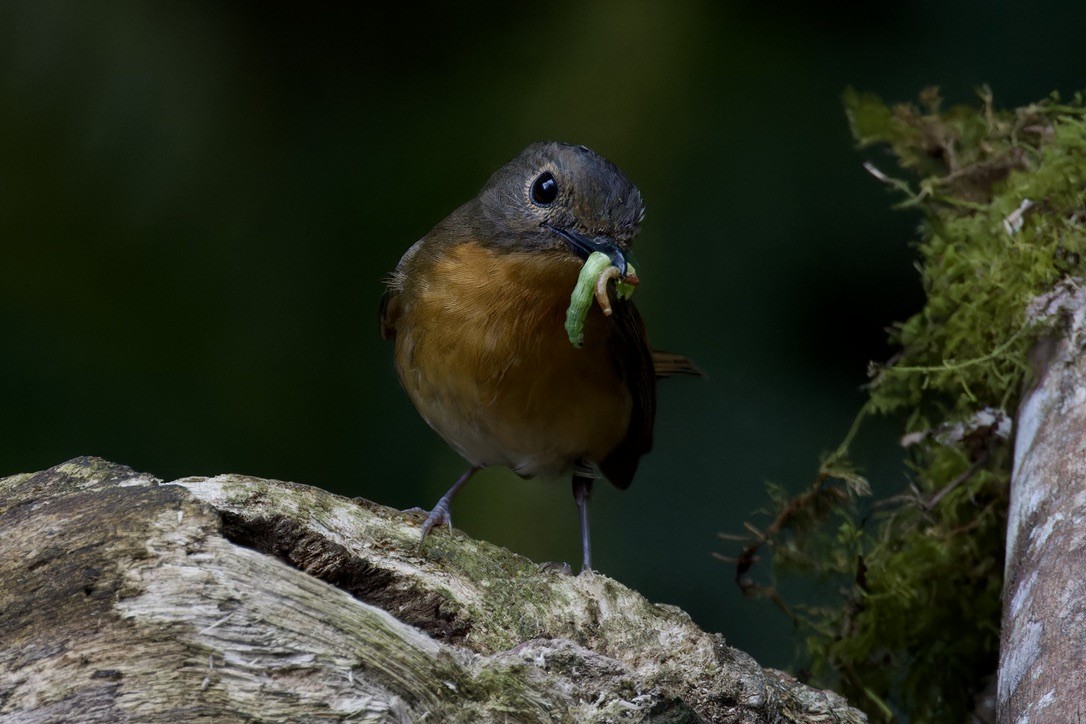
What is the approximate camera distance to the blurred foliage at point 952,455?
11.2ft

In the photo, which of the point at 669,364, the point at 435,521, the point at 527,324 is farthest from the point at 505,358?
the point at 669,364

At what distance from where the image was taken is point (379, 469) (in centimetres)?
511

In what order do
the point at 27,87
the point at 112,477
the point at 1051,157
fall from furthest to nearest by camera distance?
the point at 27,87 < the point at 1051,157 < the point at 112,477

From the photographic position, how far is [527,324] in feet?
12.0

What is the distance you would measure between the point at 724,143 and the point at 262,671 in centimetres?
370

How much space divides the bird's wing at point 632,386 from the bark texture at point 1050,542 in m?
1.28

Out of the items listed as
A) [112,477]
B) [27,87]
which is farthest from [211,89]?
[112,477]

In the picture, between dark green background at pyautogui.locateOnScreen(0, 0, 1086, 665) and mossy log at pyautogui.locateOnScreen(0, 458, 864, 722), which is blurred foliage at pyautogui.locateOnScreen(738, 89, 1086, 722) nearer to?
dark green background at pyautogui.locateOnScreen(0, 0, 1086, 665)

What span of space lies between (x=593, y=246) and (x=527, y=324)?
391mm

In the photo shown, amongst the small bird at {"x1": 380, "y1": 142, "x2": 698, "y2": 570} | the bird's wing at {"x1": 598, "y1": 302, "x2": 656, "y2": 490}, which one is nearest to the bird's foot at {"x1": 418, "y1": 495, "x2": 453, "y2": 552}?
the small bird at {"x1": 380, "y1": 142, "x2": 698, "y2": 570}

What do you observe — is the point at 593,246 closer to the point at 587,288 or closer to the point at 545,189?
the point at 587,288

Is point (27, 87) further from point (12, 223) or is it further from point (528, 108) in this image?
point (528, 108)

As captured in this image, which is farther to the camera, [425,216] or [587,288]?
[425,216]

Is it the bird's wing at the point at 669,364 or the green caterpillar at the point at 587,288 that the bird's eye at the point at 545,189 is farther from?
the bird's wing at the point at 669,364
